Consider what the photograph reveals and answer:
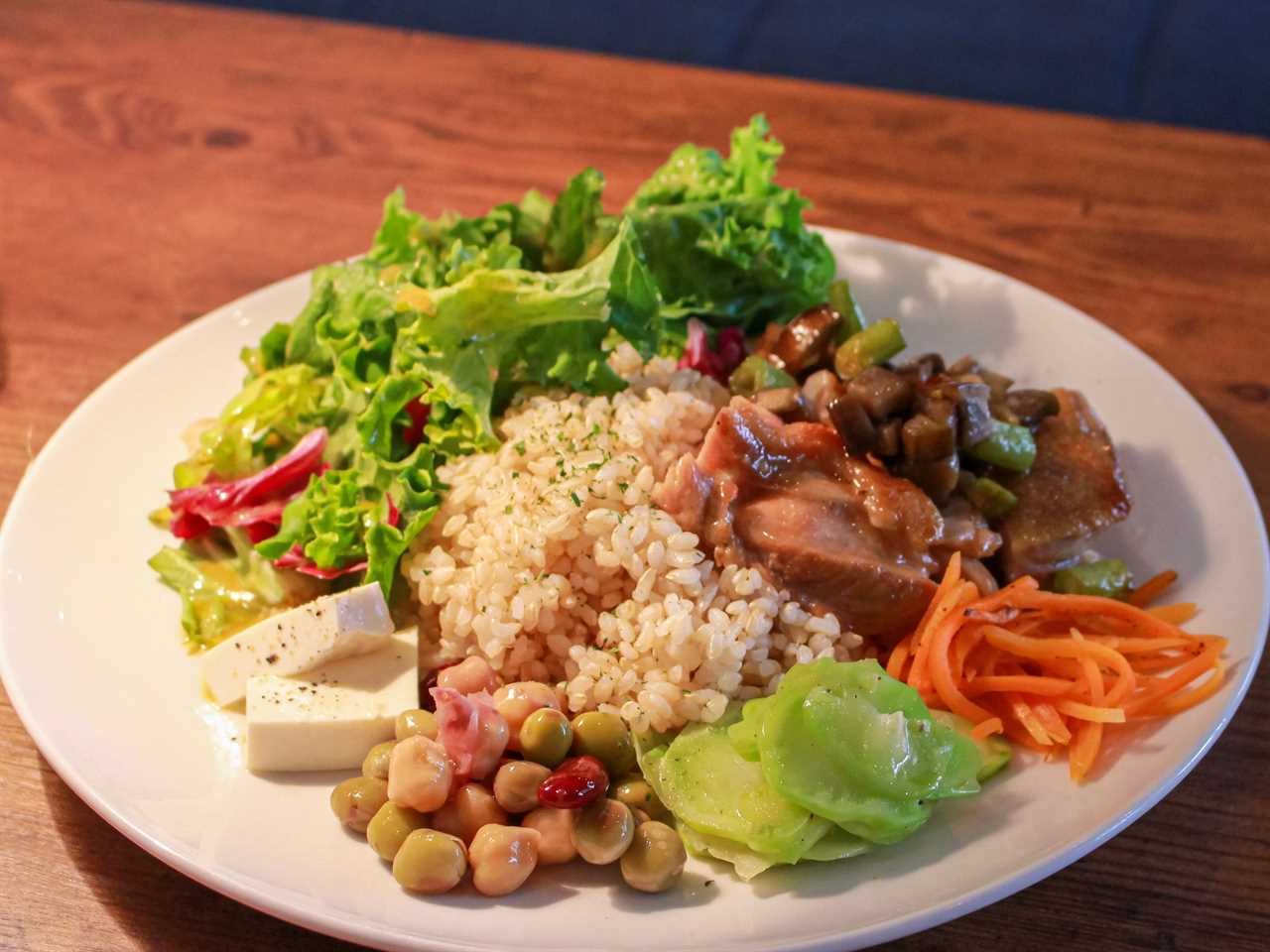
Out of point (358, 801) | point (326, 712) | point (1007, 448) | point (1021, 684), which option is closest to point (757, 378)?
point (1007, 448)

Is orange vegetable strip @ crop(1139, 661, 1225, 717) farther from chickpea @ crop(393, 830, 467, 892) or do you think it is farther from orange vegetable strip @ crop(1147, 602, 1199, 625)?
chickpea @ crop(393, 830, 467, 892)

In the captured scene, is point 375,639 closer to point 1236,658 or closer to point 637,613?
point 637,613

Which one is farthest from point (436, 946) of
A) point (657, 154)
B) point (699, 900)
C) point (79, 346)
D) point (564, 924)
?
point (657, 154)

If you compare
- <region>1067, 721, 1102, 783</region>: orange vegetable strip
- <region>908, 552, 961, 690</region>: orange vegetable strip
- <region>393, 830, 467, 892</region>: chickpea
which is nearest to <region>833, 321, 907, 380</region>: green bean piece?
<region>908, 552, 961, 690</region>: orange vegetable strip

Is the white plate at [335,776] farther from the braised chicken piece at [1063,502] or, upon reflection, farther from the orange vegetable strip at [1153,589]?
the braised chicken piece at [1063,502]

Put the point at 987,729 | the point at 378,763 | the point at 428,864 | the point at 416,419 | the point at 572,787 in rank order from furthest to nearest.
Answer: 1. the point at 416,419
2. the point at 987,729
3. the point at 378,763
4. the point at 572,787
5. the point at 428,864

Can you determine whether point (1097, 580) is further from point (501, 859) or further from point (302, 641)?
point (302, 641)

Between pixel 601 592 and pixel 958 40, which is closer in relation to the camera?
pixel 601 592
